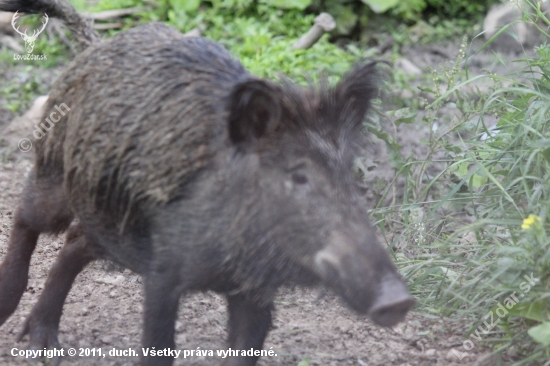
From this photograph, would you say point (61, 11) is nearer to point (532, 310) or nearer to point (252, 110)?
point (252, 110)

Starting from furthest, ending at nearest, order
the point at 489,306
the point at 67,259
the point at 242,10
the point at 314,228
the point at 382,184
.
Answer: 1. the point at 242,10
2. the point at 382,184
3. the point at 67,259
4. the point at 489,306
5. the point at 314,228

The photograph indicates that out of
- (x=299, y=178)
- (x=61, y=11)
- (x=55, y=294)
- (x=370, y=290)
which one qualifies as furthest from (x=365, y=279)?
(x=61, y=11)

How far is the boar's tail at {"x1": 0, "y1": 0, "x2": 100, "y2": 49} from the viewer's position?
4.41 metres

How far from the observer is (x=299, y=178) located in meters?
3.24

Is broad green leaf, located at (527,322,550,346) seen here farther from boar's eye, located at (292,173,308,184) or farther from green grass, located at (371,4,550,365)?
boar's eye, located at (292,173,308,184)

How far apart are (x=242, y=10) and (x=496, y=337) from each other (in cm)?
631

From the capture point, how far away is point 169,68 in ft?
12.0

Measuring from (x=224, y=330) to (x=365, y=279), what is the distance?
1724 mm

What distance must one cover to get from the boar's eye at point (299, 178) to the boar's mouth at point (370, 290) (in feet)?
1.06

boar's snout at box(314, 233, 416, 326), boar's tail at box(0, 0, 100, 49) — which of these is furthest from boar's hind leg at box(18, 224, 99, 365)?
boar's snout at box(314, 233, 416, 326)

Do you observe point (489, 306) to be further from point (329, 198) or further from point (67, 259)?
point (67, 259)

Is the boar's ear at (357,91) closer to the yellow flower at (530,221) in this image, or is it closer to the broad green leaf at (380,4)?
the yellow flower at (530,221)

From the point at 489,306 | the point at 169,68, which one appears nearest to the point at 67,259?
the point at 169,68

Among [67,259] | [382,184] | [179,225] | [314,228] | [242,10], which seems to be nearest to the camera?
[314,228]
